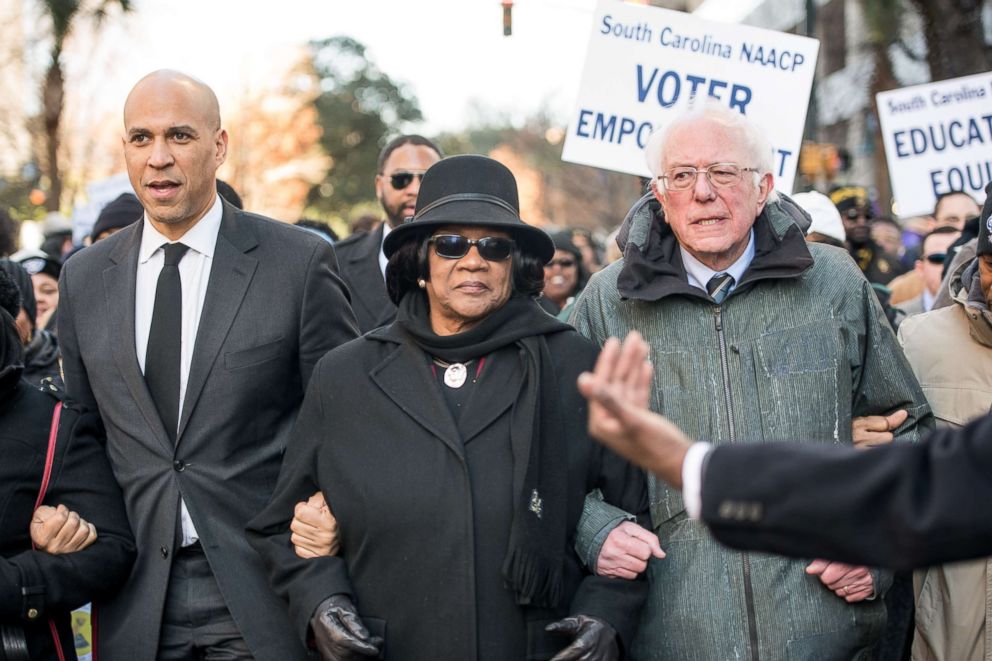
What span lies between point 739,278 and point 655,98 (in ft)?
8.88

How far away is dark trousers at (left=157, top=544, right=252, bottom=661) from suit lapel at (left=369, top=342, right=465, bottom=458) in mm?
880

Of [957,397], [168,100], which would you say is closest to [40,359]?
[168,100]

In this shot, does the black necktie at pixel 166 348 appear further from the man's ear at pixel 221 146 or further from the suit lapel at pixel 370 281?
the suit lapel at pixel 370 281

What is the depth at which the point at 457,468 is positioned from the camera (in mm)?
3764

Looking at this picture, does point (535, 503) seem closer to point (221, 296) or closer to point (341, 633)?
point (341, 633)

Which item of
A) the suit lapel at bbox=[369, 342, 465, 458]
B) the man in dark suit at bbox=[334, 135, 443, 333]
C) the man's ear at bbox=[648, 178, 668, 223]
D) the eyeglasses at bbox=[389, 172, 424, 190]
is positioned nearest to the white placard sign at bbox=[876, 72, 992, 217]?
the man in dark suit at bbox=[334, 135, 443, 333]

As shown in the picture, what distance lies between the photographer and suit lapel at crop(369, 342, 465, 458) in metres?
3.80

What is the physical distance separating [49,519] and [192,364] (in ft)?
2.15

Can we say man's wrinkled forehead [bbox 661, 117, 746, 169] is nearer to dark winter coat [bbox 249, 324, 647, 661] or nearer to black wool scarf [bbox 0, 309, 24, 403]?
dark winter coat [bbox 249, 324, 647, 661]

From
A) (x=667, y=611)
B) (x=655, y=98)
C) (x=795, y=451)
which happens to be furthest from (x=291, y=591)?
(x=655, y=98)

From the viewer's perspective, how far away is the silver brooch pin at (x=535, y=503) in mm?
3705

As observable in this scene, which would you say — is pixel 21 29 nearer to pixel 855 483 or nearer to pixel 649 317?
pixel 649 317

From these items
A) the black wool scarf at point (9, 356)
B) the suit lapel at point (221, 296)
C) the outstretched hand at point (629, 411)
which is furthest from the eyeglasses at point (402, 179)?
the outstretched hand at point (629, 411)

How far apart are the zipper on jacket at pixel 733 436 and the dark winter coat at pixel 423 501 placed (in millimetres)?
337
